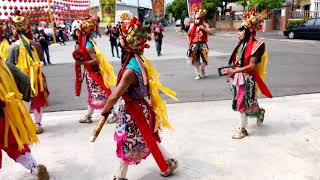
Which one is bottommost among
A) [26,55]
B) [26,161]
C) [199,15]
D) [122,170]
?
[122,170]

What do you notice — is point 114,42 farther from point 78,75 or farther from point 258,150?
point 258,150

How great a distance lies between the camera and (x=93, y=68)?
5758mm

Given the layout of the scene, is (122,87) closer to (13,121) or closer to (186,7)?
(13,121)

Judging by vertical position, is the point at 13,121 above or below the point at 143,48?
below

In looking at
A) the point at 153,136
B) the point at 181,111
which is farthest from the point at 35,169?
the point at 181,111

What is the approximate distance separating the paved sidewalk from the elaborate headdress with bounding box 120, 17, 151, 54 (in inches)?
58.2

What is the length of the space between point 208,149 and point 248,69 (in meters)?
1.15

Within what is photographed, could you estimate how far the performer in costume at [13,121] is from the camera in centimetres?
356

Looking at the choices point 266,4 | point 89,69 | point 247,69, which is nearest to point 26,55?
point 89,69

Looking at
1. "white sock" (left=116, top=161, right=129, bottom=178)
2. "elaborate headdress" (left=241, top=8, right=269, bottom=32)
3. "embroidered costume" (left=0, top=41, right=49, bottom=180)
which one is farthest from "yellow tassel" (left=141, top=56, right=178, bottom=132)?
"elaborate headdress" (left=241, top=8, right=269, bottom=32)

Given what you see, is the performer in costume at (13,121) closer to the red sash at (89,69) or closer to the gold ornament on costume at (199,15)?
the red sash at (89,69)

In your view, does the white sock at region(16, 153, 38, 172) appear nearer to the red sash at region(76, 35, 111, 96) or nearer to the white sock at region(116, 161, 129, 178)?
the white sock at region(116, 161, 129, 178)

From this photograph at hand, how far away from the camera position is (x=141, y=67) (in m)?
3.57

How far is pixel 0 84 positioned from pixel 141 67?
135 centimetres
